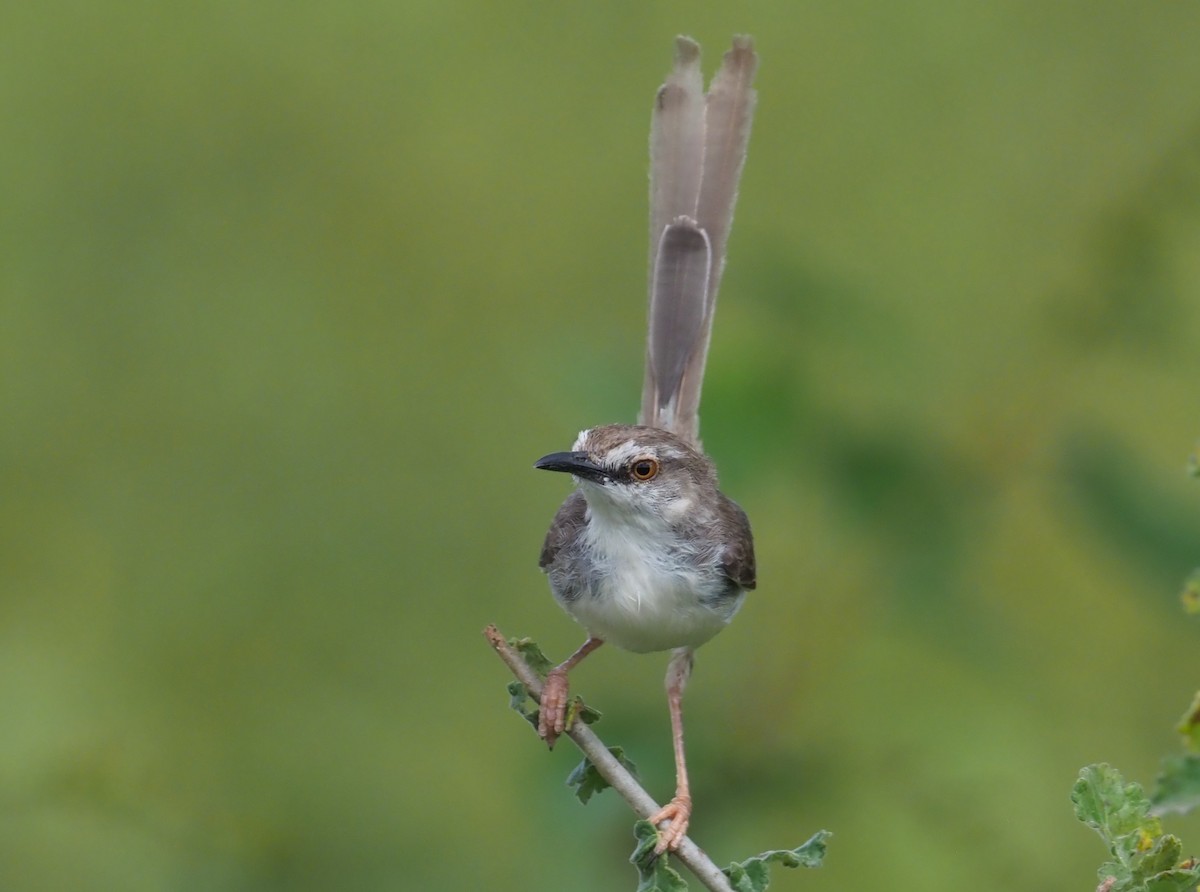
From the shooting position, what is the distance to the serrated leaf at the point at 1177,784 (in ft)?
7.49

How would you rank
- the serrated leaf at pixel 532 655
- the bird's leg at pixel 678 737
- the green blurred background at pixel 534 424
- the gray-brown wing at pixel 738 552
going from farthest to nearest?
the green blurred background at pixel 534 424 → the gray-brown wing at pixel 738 552 → the bird's leg at pixel 678 737 → the serrated leaf at pixel 532 655

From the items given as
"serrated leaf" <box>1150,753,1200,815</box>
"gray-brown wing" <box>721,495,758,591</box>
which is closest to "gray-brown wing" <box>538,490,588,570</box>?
"gray-brown wing" <box>721,495,758,591</box>

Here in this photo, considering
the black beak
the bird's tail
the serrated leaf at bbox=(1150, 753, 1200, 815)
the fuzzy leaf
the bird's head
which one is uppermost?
the bird's tail

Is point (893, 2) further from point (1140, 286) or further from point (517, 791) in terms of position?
point (517, 791)

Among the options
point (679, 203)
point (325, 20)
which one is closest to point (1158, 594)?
point (679, 203)

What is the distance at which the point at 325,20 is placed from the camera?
334 inches

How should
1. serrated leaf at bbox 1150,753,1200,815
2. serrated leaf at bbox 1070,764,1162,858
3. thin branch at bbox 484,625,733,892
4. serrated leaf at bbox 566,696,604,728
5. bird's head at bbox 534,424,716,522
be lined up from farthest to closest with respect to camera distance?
bird's head at bbox 534,424,716,522 < serrated leaf at bbox 566,696,604,728 < thin branch at bbox 484,625,733,892 < serrated leaf at bbox 1150,753,1200,815 < serrated leaf at bbox 1070,764,1162,858

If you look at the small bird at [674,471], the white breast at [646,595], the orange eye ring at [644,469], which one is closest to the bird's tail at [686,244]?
the small bird at [674,471]

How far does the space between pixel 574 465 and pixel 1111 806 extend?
2208mm

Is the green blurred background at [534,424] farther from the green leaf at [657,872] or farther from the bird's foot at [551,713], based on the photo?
the green leaf at [657,872]

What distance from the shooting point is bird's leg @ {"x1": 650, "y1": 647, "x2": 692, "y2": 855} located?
3.97m

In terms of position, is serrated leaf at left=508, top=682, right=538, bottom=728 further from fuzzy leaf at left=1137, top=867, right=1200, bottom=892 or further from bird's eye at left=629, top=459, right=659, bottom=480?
bird's eye at left=629, top=459, right=659, bottom=480

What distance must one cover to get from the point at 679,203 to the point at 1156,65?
12.0 ft

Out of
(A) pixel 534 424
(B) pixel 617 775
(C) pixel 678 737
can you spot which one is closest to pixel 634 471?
(C) pixel 678 737
